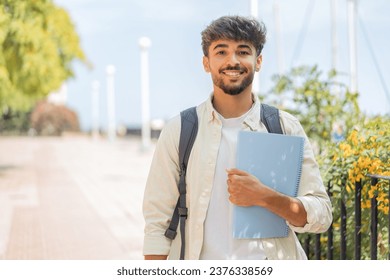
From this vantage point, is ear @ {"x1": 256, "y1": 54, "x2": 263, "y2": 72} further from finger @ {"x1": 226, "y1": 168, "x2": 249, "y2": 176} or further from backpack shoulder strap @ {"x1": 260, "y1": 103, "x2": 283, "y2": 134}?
finger @ {"x1": 226, "y1": 168, "x2": 249, "y2": 176}

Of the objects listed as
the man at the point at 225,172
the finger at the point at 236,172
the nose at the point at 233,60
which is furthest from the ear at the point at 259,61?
the finger at the point at 236,172

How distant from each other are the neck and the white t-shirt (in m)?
0.08

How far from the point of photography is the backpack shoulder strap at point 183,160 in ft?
6.95

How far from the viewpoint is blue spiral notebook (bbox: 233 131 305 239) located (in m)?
2.04

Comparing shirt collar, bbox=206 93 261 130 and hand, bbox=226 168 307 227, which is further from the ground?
shirt collar, bbox=206 93 261 130

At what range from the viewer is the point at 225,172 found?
2.07 metres

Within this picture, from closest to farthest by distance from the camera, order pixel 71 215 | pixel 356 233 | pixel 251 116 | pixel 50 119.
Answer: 1. pixel 251 116
2. pixel 356 233
3. pixel 71 215
4. pixel 50 119

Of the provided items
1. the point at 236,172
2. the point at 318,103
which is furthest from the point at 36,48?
the point at 236,172

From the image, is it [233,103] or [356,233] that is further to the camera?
[356,233]

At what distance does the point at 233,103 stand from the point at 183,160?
0.25 meters

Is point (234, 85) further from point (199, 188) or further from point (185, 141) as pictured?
point (199, 188)

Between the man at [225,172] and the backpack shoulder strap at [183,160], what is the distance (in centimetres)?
2

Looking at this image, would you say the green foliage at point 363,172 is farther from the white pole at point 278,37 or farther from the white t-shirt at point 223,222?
the white pole at point 278,37

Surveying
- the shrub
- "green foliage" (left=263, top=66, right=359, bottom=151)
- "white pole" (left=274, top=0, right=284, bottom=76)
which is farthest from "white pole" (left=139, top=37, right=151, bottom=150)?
the shrub
